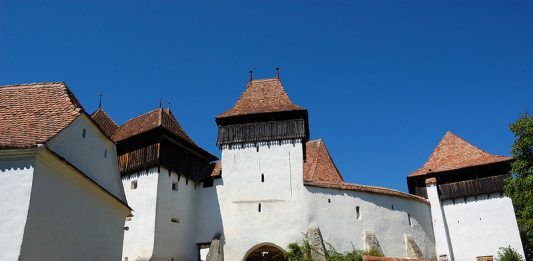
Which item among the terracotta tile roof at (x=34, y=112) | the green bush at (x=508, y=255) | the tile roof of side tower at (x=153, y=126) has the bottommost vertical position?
the green bush at (x=508, y=255)

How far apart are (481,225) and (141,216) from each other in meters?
16.3

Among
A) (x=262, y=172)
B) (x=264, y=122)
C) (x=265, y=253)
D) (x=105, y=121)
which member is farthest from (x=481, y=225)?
(x=105, y=121)

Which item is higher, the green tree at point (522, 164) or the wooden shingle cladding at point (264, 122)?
the wooden shingle cladding at point (264, 122)

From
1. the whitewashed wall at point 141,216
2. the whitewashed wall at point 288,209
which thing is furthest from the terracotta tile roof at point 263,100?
the whitewashed wall at point 141,216

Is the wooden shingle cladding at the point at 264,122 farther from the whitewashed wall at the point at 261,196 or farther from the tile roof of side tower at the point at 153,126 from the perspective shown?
the tile roof of side tower at the point at 153,126

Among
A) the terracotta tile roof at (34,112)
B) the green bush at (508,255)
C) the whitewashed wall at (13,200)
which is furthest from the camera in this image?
the green bush at (508,255)

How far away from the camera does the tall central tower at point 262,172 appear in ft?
67.5

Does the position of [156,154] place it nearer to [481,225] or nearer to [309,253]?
[309,253]

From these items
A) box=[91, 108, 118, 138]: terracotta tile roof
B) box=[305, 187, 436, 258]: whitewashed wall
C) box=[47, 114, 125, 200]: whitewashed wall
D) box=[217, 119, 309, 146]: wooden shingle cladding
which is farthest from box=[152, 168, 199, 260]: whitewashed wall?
box=[47, 114, 125, 200]: whitewashed wall

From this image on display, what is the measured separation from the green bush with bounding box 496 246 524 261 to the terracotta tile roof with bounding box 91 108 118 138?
19.5 m

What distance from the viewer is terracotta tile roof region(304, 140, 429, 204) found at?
21.1 metres

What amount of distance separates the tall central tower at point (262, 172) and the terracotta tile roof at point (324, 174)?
1.32 m

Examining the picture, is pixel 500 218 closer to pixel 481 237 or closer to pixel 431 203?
pixel 481 237

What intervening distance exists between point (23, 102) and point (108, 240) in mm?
4388
